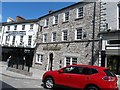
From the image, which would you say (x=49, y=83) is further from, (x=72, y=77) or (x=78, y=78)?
(x=78, y=78)

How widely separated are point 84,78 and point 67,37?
41.7ft

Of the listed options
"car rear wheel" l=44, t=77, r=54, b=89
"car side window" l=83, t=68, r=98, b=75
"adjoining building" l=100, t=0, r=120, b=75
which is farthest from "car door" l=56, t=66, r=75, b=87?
"adjoining building" l=100, t=0, r=120, b=75

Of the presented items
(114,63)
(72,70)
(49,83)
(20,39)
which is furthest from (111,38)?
(20,39)

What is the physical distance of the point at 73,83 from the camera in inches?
381

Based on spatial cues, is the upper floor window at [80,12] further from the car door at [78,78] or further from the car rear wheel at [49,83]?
the car door at [78,78]

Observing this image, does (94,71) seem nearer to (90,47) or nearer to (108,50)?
(108,50)

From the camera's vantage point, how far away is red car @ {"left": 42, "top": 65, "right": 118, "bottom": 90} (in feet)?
28.7

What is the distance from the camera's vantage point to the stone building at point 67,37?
60.7 ft

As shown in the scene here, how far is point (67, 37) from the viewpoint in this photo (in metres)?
21.7

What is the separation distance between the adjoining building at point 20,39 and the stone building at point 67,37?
85.2 inches

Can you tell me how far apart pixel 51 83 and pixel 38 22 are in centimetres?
1955

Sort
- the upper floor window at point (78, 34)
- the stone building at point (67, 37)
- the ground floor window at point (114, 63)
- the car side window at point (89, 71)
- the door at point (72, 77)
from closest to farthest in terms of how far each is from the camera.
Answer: the car side window at point (89, 71), the door at point (72, 77), the ground floor window at point (114, 63), the stone building at point (67, 37), the upper floor window at point (78, 34)

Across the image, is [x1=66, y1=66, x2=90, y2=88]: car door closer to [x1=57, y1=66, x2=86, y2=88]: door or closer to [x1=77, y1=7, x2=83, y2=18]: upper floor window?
[x1=57, y1=66, x2=86, y2=88]: door

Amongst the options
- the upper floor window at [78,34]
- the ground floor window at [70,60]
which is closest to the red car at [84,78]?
the ground floor window at [70,60]
